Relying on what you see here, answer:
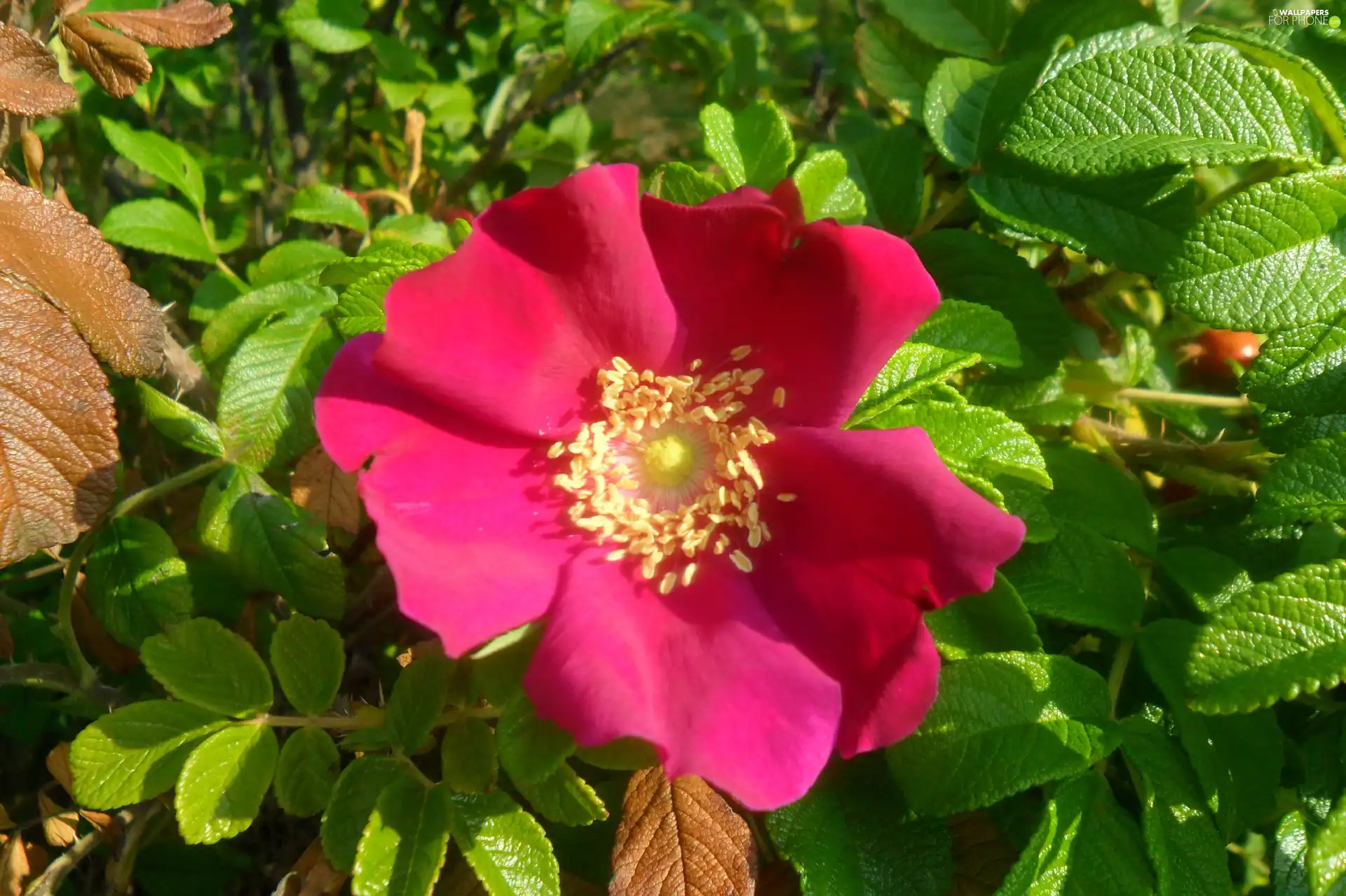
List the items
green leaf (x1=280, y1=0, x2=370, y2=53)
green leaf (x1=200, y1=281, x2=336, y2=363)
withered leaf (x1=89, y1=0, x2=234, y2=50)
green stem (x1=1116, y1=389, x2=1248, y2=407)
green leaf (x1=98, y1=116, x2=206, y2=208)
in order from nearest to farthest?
withered leaf (x1=89, y1=0, x2=234, y2=50) → green leaf (x1=200, y1=281, x2=336, y2=363) → green stem (x1=1116, y1=389, x2=1248, y2=407) → green leaf (x1=98, y1=116, x2=206, y2=208) → green leaf (x1=280, y1=0, x2=370, y2=53)

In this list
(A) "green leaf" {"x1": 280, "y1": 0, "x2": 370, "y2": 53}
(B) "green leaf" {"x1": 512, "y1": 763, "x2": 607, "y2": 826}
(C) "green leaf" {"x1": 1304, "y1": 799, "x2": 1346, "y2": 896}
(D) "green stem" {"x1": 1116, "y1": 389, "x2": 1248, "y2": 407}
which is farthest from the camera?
(A) "green leaf" {"x1": 280, "y1": 0, "x2": 370, "y2": 53}

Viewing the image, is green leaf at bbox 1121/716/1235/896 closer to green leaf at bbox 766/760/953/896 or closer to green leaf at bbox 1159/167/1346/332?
green leaf at bbox 766/760/953/896

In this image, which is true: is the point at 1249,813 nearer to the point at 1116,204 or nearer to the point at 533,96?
the point at 1116,204

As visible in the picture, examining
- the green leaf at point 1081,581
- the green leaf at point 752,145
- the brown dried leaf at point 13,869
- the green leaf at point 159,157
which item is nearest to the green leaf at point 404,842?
the brown dried leaf at point 13,869

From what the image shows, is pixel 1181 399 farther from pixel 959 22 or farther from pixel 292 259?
pixel 292 259

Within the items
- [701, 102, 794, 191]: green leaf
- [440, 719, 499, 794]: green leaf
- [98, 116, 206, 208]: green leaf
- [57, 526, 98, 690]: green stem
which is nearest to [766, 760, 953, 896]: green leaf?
[440, 719, 499, 794]: green leaf

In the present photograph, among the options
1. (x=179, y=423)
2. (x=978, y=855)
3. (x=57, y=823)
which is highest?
(x=179, y=423)

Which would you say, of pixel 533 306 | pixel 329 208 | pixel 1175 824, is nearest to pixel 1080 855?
pixel 1175 824
